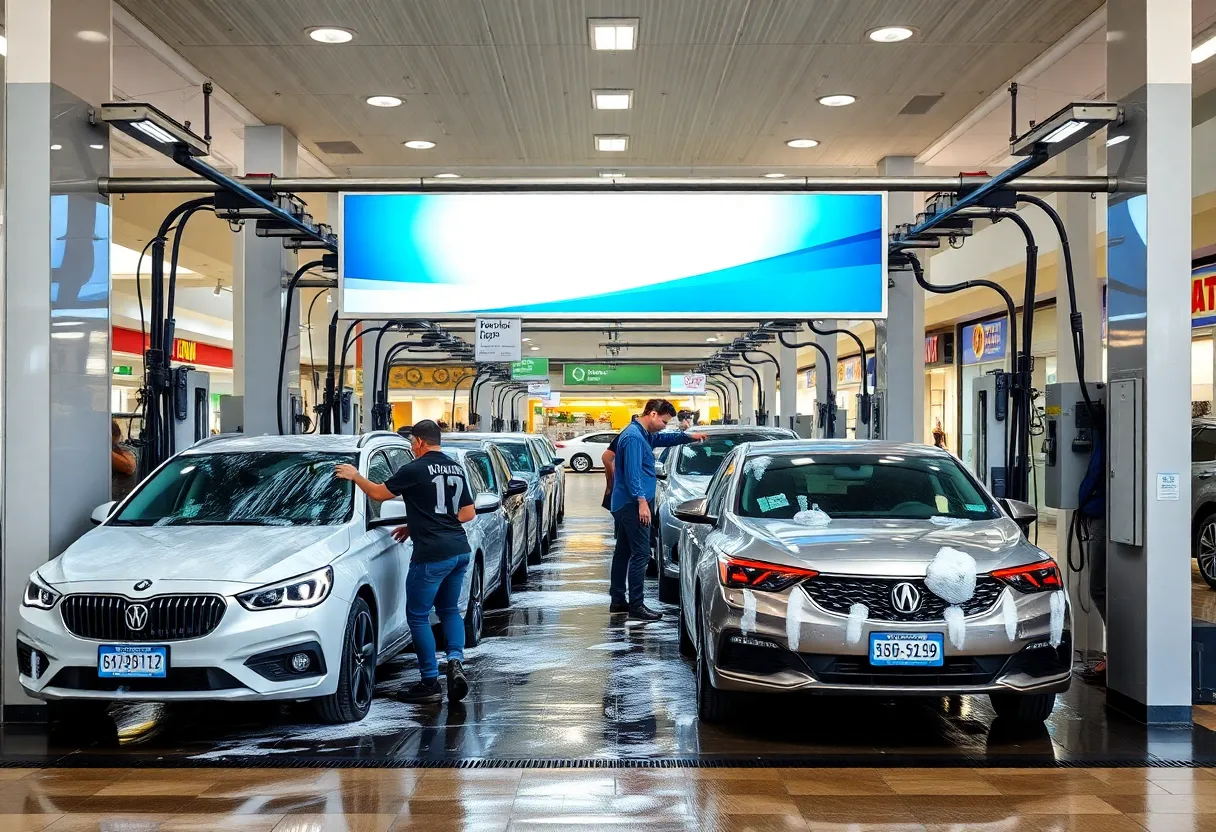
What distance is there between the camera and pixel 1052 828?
4887 millimetres

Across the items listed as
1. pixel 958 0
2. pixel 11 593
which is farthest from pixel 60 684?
pixel 958 0

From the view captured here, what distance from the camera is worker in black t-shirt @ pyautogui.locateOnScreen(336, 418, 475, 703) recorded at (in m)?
7.19

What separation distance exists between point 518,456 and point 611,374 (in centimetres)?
2521

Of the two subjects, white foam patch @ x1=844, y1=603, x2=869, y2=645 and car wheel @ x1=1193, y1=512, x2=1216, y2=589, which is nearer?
white foam patch @ x1=844, y1=603, x2=869, y2=645

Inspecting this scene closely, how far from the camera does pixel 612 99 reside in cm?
1073

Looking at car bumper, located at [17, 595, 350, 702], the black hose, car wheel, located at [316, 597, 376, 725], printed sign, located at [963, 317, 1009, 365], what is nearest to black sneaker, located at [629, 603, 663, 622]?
the black hose

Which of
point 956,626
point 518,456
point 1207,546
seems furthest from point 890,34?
point 518,456

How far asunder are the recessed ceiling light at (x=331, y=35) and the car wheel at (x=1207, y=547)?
34.5ft

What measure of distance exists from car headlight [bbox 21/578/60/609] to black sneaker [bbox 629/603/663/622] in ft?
17.4

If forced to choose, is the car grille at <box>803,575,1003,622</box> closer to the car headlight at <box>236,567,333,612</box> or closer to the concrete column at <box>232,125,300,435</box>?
the car headlight at <box>236,567,333,612</box>

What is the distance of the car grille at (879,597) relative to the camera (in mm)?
5773

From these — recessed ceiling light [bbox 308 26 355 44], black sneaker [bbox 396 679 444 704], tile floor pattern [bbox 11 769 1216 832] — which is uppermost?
recessed ceiling light [bbox 308 26 355 44]

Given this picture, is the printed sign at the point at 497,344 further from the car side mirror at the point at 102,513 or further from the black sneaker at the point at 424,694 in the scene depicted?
the car side mirror at the point at 102,513

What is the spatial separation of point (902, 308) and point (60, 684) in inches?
364
